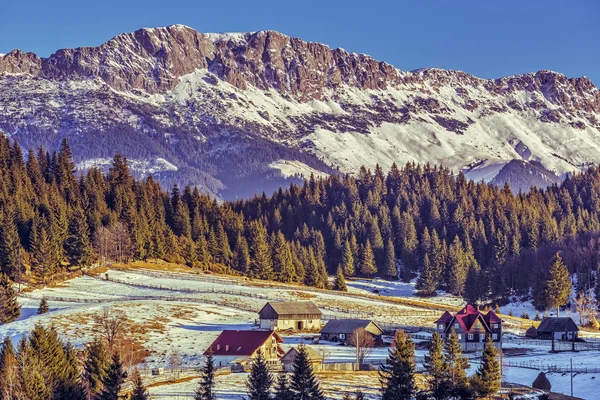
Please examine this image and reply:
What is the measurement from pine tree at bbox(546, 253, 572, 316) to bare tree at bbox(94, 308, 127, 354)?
236 feet

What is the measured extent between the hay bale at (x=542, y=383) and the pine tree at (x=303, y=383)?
2466 centimetres

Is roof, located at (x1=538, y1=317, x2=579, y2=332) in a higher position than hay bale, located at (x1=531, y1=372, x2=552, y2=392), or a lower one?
higher

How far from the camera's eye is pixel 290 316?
12650cm

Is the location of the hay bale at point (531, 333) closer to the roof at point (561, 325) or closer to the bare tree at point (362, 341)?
the roof at point (561, 325)

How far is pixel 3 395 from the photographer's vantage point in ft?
252

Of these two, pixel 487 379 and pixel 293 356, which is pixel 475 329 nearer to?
pixel 293 356

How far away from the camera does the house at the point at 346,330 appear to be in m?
118

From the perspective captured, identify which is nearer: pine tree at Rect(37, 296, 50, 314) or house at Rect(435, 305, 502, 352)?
house at Rect(435, 305, 502, 352)

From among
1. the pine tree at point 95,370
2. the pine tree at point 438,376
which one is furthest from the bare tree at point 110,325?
the pine tree at point 438,376

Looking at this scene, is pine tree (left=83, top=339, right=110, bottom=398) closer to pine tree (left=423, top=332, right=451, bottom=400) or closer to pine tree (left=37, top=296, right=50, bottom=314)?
pine tree (left=423, top=332, right=451, bottom=400)

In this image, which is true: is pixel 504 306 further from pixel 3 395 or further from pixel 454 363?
pixel 3 395

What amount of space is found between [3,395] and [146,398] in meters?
11.1

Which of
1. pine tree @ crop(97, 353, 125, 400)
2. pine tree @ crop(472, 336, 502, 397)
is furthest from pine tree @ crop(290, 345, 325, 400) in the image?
pine tree @ crop(472, 336, 502, 397)

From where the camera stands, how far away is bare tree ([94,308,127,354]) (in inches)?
3908
